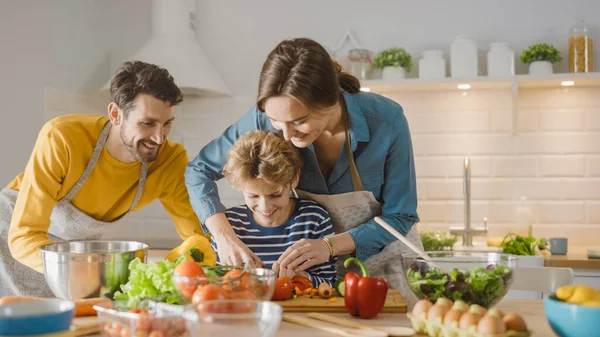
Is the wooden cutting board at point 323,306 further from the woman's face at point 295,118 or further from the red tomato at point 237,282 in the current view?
the woman's face at point 295,118

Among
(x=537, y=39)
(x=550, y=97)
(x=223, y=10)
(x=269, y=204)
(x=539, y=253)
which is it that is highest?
(x=223, y=10)

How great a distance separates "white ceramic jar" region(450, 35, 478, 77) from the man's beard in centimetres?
204

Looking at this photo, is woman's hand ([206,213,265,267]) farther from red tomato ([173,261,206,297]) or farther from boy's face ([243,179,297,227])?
red tomato ([173,261,206,297])

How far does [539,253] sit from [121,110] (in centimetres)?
224

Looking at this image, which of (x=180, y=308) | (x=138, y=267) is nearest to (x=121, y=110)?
(x=138, y=267)

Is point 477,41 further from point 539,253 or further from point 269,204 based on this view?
point 269,204

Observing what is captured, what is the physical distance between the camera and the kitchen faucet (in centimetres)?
404

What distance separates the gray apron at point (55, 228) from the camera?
2.72m

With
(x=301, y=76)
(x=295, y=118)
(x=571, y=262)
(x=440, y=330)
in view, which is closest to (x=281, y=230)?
(x=295, y=118)

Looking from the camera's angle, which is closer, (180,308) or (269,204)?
(180,308)

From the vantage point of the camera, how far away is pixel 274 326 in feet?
4.16

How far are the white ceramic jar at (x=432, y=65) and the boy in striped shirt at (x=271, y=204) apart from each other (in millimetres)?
1854

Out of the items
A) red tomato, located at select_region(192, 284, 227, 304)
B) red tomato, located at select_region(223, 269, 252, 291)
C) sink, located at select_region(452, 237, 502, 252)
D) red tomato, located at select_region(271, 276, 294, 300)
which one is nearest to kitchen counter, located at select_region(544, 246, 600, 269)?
sink, located at select_region(452, 237, 502, 252)

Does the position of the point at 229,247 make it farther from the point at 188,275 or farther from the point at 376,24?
the point at 376,24
